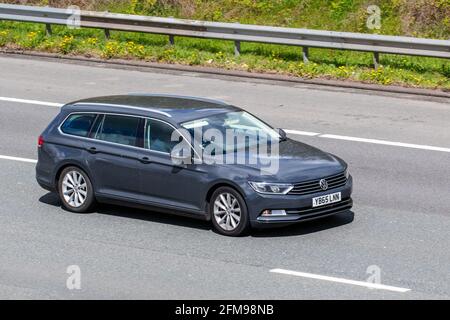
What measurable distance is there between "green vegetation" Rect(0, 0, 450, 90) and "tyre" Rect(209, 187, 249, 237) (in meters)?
9.63

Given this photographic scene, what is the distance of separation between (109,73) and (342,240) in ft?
38.5

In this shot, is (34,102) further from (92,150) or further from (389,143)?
(389,143)

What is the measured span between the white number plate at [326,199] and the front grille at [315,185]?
102mm

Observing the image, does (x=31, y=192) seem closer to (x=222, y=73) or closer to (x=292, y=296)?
(x=292, y=296)

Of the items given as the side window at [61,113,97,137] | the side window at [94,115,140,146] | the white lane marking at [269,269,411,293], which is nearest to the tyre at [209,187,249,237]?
the white lane marking at [269,269,411,293]

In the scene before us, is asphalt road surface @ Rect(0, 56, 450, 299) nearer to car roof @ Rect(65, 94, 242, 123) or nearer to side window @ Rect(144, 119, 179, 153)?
side window @ Rect(144, 119, 179, 153)

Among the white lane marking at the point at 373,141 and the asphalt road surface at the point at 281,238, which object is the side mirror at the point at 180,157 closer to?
the asphalt road surface at the point at 281,238

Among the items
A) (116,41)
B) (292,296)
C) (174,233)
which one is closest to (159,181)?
(174,233)

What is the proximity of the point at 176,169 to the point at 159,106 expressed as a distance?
124 cm

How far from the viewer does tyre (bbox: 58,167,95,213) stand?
1549cm

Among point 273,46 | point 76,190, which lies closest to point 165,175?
point 76,190

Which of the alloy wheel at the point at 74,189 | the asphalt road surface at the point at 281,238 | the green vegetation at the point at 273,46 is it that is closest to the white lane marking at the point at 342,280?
the asphalt road surface at the point at 281,238

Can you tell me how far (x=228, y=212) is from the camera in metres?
14.3

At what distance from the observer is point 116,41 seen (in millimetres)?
26844
